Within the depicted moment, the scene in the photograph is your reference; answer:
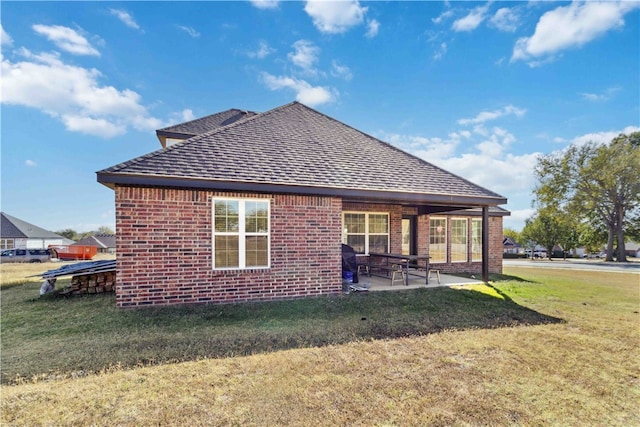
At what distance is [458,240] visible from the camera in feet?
47.7

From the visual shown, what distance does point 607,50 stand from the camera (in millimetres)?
11633

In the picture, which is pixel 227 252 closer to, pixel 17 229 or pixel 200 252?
pixel 200 252

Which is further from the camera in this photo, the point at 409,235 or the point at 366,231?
the point at 409,235

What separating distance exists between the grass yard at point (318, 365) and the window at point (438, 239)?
6.77m

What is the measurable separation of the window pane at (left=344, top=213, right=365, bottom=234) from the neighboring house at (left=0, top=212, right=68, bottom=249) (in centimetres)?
5005

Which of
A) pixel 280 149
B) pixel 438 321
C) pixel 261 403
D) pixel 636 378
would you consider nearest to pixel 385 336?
pixel 438 321

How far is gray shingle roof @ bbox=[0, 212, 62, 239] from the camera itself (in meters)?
40.4

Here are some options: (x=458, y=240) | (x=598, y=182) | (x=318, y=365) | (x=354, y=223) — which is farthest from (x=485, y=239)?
(x=598, y=182)

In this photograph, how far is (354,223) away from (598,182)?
36.7 metres

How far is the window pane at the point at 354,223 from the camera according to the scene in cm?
1156

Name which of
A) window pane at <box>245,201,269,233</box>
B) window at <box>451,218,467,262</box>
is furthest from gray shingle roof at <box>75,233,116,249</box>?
window at <box>451,218,467,262</box>

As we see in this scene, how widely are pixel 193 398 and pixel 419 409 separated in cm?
230

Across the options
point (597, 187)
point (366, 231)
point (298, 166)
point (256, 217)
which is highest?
point (597, 187)

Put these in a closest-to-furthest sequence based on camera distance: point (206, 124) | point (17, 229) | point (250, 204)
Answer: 1. point (250, 204)
2. point (206, 124)
3. point (17, 229)
